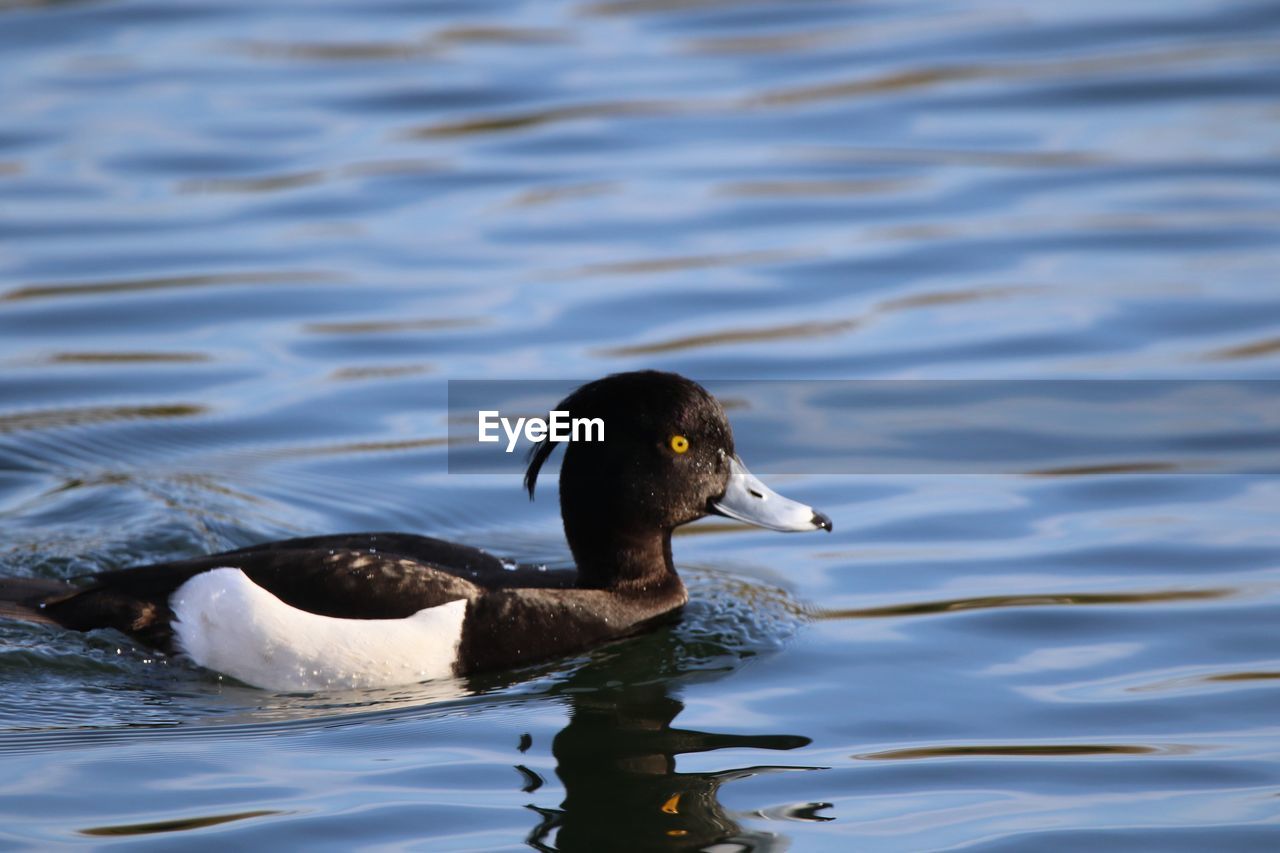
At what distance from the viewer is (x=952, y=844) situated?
193 inches

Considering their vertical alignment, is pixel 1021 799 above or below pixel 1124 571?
below

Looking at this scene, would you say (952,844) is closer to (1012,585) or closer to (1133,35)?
(1012,585)

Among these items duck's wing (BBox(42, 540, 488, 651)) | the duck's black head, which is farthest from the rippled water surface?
the duck's black head

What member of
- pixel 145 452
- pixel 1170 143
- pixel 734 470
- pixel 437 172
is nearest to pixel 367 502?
pixel 145 452

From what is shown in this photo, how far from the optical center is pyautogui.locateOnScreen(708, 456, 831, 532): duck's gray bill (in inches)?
258

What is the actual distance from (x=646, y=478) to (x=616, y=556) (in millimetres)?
306

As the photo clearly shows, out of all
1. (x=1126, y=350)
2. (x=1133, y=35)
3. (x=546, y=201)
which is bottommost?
(x=1126, y=350)

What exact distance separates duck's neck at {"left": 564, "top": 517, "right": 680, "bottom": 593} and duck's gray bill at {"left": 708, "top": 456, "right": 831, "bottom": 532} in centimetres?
27

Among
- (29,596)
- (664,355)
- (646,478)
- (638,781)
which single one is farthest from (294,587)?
(664,355)

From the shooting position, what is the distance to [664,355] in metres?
9.39

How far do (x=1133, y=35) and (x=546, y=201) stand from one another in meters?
5.41
